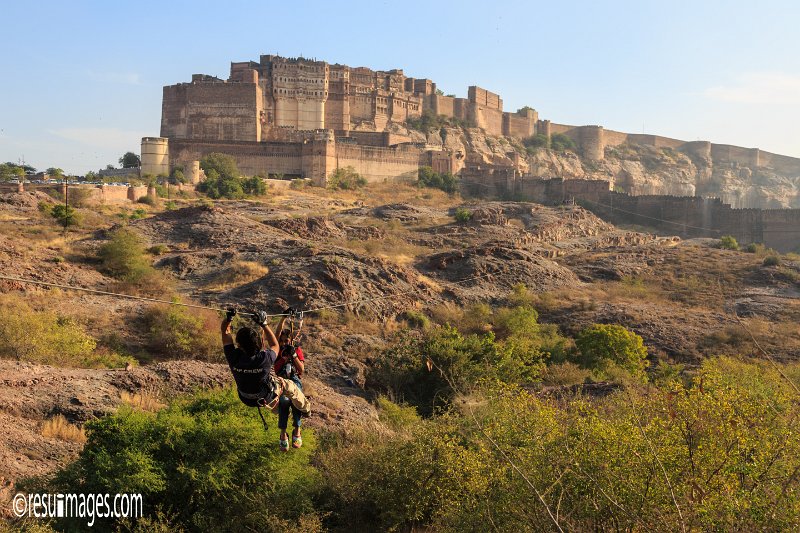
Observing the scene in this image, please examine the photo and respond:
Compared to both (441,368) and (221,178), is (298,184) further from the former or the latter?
(441,368)

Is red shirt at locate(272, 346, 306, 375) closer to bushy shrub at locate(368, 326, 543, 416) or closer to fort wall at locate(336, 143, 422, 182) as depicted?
bushy shrub at locate(368, 326, 543, 416)

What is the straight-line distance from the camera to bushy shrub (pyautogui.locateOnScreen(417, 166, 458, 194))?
49.8 meters

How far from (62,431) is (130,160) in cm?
4137

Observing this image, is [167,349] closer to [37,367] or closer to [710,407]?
[37,367]

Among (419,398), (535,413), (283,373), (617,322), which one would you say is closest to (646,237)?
(617,322)

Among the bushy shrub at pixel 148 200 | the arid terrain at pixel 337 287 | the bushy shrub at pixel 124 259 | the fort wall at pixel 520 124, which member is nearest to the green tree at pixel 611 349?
the arid terrain at pixel 337 287

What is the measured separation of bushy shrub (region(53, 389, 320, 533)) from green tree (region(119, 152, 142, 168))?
41.3m

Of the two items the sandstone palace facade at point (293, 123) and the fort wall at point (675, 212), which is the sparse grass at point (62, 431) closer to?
the sandstone palace facade at point (293, 123)

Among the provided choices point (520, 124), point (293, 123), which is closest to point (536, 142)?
point (520, 124)

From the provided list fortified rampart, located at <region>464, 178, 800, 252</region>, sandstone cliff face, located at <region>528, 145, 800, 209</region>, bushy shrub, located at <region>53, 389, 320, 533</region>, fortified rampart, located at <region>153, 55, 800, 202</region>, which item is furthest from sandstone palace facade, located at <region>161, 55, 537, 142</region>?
bushy shrub, located at <region>53, 389, 320, 533</region>

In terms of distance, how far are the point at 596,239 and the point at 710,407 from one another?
29.2m

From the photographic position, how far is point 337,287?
22.2 metres

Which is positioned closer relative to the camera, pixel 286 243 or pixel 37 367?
pixel 37 367

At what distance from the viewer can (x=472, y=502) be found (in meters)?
9.29
